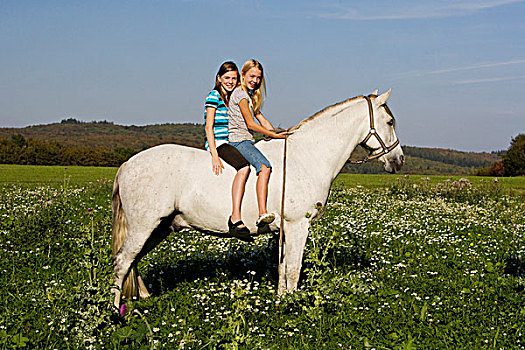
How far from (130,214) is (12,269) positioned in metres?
2.99

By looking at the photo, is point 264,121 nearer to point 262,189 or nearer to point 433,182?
point 262,189

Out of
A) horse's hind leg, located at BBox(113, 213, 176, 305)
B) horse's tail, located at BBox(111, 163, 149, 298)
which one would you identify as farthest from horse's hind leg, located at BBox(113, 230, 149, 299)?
horse's tail, located at BBox(111, 163, 149, 298)

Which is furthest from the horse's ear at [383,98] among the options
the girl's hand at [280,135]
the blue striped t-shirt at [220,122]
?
the blue striped t-shirt at [220,122]

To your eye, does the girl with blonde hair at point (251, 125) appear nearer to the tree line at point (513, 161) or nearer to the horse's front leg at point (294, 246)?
the horse's front leg at point (294, 246)

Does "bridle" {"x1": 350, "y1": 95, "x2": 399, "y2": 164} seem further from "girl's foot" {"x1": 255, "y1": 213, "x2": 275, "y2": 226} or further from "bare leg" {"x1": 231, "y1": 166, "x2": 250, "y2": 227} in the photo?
"bare leg" {"x1": 231, "y1": 166, "x2": 250, "y2": 227}

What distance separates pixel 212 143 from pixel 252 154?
1.94 ft

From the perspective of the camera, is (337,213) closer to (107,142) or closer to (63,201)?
(63,201)

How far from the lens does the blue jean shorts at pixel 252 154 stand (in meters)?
6.17

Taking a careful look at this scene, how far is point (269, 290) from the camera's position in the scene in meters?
6.84

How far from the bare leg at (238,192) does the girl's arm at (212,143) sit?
29 centimetres

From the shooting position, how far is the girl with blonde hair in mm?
6141

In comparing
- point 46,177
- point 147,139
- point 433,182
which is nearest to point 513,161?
point 433,182

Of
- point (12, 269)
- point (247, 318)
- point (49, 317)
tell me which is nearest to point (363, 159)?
point (247, 318)

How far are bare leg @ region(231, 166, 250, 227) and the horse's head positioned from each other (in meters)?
2.08
